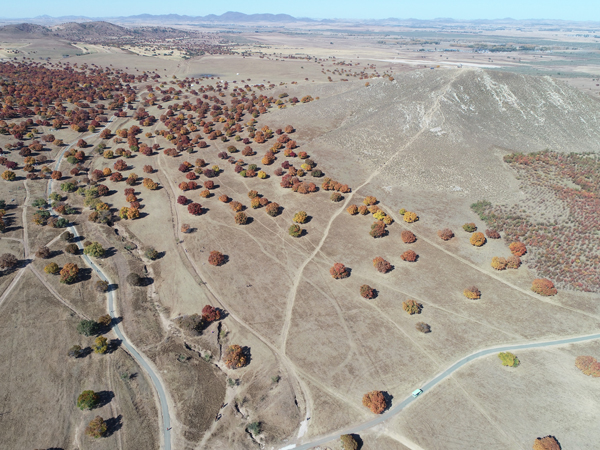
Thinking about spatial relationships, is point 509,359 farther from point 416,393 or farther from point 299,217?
point 299,217

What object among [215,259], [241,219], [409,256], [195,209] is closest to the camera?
[215,259]

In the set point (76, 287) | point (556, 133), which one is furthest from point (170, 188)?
point (556, 133)

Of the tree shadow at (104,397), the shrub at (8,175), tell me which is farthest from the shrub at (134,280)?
the shrub at (8,175)

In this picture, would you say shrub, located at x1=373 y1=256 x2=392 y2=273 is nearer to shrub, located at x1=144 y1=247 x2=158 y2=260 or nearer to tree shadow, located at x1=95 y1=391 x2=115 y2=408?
shrub, located at x1=144 y1=247 x2=158 y2=260

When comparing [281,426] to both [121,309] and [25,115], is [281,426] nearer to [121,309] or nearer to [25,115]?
[121,309]

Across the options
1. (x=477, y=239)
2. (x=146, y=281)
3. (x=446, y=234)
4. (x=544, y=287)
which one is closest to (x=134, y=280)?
(x=146, y=281)

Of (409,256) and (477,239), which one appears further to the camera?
(477,239)
